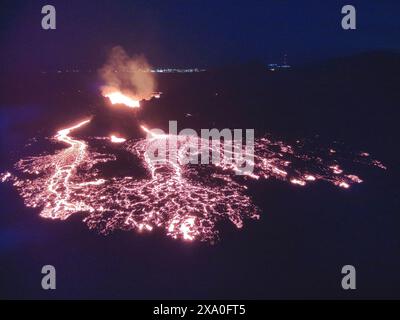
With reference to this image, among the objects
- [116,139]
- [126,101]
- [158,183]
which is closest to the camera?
[158,183]

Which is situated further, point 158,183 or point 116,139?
point 116,139

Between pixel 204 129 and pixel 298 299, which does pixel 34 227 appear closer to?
pixel 298 299

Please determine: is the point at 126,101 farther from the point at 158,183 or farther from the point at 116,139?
the point at 158,183

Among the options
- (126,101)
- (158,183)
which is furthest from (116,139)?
(126,101)

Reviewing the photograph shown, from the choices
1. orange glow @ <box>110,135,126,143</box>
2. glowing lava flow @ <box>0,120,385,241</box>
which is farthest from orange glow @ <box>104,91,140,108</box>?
glowing lava flow @ <box>0,120,385,241</box>

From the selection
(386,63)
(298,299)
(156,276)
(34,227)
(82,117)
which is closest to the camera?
(298,299)

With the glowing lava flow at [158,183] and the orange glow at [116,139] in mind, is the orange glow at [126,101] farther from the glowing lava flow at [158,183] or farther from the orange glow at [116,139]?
the glowing lava flow at [158,183]

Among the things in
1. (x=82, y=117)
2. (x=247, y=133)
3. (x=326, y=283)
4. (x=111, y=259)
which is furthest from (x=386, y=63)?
(x=111, y=259)

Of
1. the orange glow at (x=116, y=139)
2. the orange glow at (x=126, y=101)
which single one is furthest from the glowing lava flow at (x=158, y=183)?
the orange glow at (x=126, y=101)
